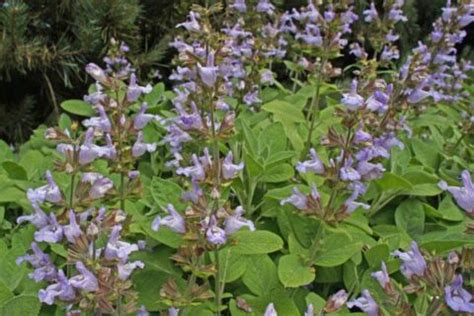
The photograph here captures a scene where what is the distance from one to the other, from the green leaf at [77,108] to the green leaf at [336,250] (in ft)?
4.22

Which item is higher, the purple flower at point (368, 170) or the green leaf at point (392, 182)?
the purple flower at point (368, 170)

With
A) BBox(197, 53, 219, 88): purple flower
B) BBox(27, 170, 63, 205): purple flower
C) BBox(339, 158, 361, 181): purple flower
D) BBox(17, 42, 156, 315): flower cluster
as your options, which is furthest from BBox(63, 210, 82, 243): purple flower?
BBox(339, 158, 361, 181): purple flower

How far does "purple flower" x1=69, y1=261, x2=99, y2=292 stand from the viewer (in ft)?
3.63

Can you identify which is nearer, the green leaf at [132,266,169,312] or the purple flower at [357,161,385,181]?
the green leaf at [132,266,169,312]

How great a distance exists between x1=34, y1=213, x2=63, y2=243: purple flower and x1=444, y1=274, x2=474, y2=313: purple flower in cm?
68

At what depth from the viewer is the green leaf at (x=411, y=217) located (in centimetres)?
195

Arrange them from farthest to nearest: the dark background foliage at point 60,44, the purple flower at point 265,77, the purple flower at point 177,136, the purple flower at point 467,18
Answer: the dark background foliage at point 60,44, the purple flower at point 265,77, the purple flower at point 467,18, the purple flower at point 177,136

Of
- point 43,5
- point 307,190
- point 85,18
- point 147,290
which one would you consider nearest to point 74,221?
point 147,290

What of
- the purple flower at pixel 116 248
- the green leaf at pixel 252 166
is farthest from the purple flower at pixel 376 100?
the purple flower at pixel 116 248

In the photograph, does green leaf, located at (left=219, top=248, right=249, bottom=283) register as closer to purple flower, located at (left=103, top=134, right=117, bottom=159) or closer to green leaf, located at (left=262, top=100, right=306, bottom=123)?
purple flower, located at (left=103, top=134, right=117, bottom=159)

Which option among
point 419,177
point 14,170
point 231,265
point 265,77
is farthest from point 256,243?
point 265,77

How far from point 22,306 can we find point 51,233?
0.17m

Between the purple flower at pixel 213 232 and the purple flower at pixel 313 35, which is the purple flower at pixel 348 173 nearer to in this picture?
the purple flower at pixel 213 232

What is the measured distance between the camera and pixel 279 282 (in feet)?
5.34
